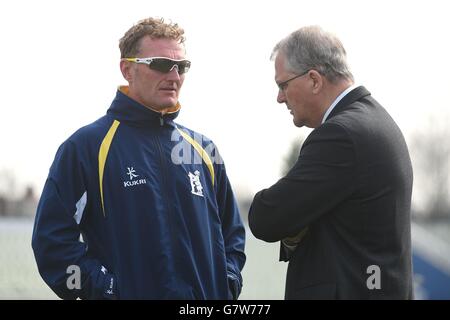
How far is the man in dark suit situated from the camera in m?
3.88

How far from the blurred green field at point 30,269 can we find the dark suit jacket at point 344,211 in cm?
729

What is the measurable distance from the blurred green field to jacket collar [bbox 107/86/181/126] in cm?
652

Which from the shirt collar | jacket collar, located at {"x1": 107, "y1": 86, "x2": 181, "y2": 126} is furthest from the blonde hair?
the shirt collar

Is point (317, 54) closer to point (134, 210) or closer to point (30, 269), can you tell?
point (134, 210)

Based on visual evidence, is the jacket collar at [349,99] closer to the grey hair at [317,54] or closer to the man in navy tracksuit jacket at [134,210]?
the grey hair at [317,54]

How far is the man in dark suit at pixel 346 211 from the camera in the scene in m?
3.88

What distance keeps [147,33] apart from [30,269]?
6859 millimetres

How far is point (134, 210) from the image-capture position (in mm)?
4328

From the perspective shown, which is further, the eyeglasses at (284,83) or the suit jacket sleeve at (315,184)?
the eyeglasses at (284,83)

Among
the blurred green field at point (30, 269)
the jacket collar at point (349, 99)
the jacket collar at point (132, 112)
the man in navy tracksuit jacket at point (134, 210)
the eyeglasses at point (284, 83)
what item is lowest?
the blurred green field at point (30, 269)

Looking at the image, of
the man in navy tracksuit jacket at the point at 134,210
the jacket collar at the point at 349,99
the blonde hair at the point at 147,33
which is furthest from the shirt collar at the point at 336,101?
the blonde hair at the point at 147,33

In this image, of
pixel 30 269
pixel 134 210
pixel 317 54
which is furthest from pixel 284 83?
pixel 30 269

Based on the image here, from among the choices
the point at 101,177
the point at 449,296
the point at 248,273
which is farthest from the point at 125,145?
the point at 449,296
